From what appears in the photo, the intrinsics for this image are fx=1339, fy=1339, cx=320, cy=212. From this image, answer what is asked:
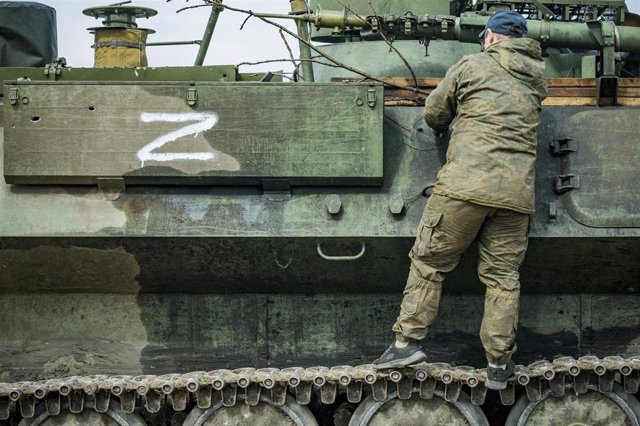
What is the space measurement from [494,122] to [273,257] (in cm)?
169

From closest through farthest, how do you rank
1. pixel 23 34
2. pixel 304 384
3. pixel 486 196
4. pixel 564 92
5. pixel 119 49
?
pixel 486 196 → pixel 304 384 → pixel 564 92 → pixel 119 49 → pixel 23 34

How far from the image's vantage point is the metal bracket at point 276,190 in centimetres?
854

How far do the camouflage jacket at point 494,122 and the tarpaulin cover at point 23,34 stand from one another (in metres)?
3.94

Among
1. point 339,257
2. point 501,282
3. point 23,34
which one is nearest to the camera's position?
point 501,282

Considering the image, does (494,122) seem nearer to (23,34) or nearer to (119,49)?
(119,49)

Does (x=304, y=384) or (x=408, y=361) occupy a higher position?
(x=408, y=361)

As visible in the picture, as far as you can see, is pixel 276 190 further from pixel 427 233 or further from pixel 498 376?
pixel 498 376

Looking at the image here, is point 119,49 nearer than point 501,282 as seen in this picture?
No

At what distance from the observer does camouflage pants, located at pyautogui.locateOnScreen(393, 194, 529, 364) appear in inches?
320

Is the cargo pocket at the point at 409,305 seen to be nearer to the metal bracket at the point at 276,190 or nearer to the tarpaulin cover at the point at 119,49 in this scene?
the metal bracket at the point at 276,190

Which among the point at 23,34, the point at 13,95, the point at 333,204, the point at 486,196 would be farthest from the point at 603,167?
the point at 23,34

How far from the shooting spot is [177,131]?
28.0 ft

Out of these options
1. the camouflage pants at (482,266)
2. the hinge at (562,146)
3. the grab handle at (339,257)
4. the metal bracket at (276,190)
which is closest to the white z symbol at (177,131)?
the metal bracket at (276,190)

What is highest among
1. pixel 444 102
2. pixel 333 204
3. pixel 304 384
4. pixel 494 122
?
pixel 444 102
